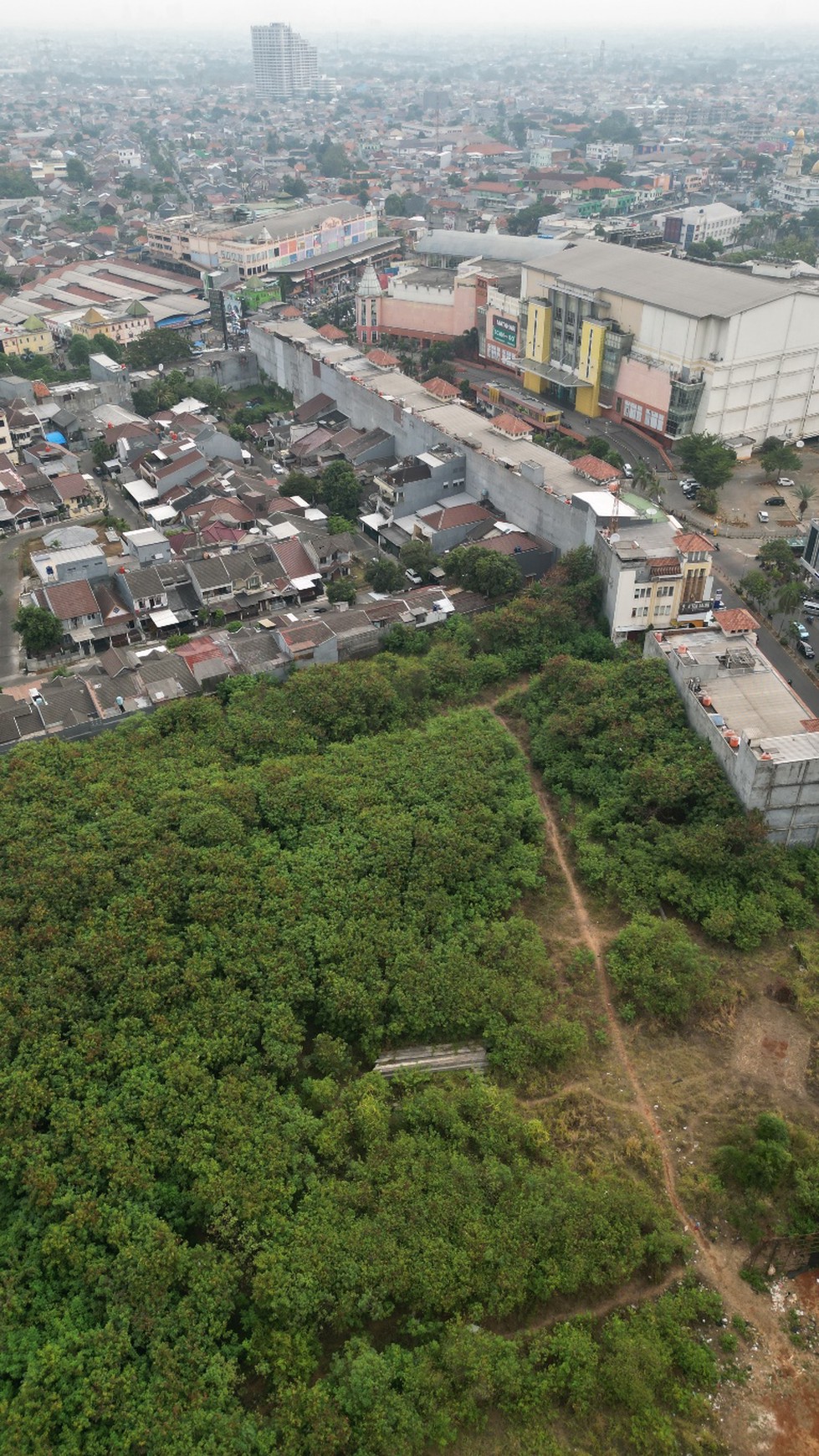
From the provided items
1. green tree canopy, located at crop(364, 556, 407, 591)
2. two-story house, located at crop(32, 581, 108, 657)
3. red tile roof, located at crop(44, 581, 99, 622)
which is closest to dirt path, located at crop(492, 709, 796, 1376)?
green tree canopy, located at crop(364, 556, 407, 591)

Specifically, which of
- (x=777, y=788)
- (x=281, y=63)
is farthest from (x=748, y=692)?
(x=281, y=63)

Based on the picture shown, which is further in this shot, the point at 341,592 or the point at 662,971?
the point at 341,592

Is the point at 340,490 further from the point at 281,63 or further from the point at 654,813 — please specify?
the point at 281,63

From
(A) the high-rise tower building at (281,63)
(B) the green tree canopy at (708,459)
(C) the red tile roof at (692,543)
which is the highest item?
(A) the high-rise tower building at (281,63)

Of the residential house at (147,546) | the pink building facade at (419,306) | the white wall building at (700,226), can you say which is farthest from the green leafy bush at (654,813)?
the white wall building at (700,226)

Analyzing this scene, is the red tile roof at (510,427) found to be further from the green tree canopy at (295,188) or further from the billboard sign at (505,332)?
the green tree canopy at (295,188)

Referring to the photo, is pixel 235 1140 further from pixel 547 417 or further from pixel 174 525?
pixel 547 417
